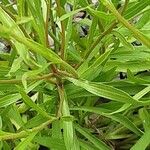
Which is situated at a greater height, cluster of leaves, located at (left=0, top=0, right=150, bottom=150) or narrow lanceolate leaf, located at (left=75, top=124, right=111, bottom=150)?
cluster of leaves, located at (left=0, top=0, right=150, bottom=150)

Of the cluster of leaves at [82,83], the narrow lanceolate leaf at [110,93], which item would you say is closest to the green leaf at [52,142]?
the cluster of leaves at [82,83]

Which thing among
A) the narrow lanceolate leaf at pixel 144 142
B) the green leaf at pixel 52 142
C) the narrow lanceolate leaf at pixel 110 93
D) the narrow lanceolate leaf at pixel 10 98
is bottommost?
the narrow lanceolate leaf at pixel 144 142

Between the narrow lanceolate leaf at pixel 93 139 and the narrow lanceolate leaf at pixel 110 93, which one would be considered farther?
the narrow lanceolate leaf at pixel 93 139

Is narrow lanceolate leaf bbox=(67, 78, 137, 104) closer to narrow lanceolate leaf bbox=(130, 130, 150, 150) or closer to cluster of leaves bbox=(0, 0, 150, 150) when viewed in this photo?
cluster of leaves bbox=(0, 0, 150, 150)

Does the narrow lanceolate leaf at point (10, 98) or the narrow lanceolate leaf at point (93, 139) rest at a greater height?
the narrow lanceolate leaf at point (10, 98)

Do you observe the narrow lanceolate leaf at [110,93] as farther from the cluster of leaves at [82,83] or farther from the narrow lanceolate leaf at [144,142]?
the narrow lanceolate leaf at [144,142]

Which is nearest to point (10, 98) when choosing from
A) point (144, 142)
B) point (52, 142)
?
point (52, 142)

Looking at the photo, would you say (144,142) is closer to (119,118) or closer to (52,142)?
(119,118)

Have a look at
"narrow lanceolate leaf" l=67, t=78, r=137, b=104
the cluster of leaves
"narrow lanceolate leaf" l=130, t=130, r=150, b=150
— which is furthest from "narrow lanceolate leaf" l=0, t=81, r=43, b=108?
"narrow lanceolate leaf" l=130, t=130, r=150, b=150
